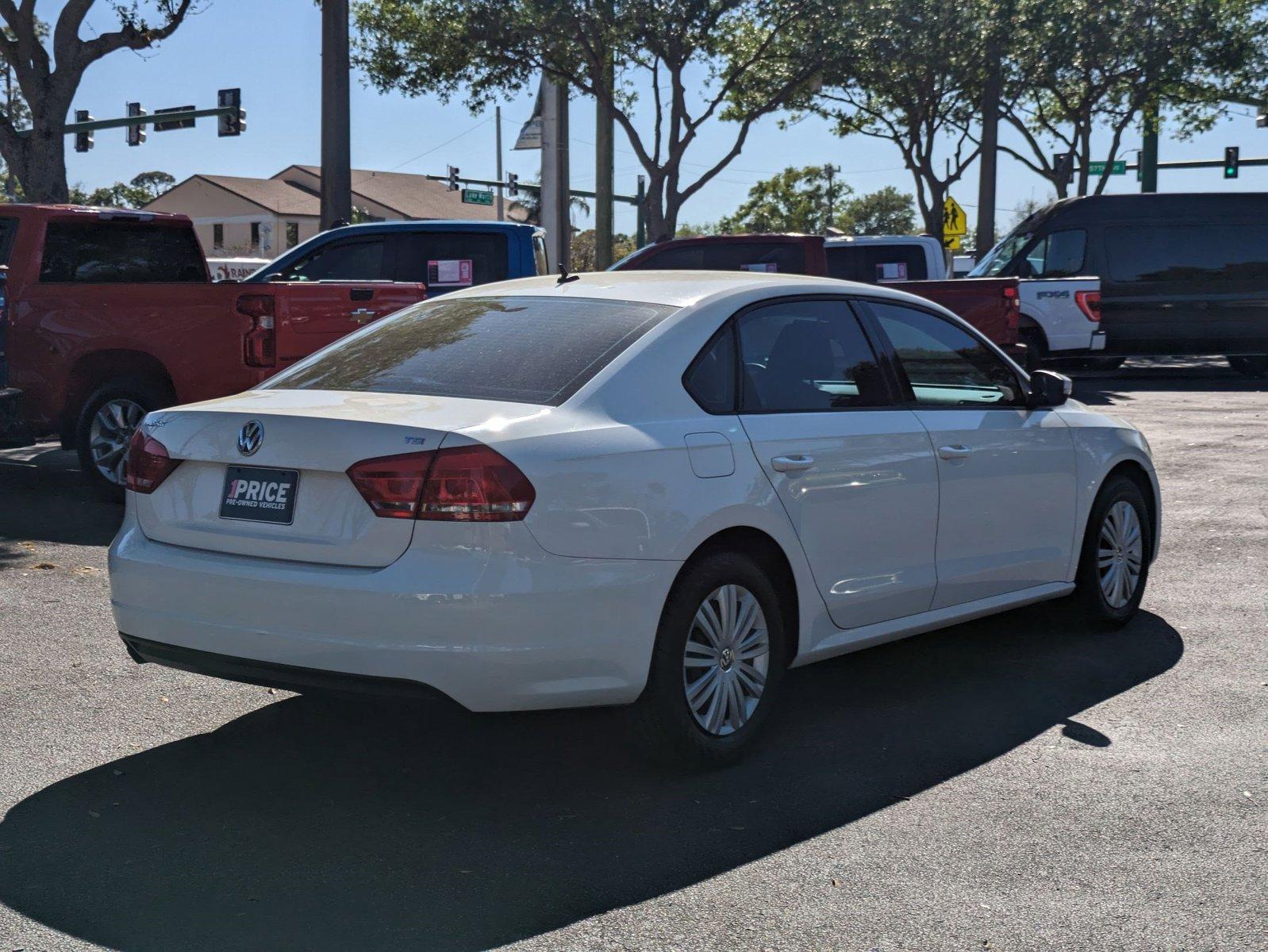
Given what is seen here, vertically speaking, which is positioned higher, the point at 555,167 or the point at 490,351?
the point at 555,167

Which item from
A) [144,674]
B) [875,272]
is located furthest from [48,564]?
[875,272]

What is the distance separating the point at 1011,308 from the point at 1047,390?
8982 mm

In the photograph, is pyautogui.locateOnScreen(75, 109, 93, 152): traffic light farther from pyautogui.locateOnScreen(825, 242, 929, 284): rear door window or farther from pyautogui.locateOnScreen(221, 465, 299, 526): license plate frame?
pyautogui.locateOnScreen(221, 465, 299, 526): license plate frame

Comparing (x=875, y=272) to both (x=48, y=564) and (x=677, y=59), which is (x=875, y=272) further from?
(x=48, y=564)

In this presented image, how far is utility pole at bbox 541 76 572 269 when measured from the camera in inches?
1066

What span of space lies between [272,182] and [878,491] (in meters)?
89.0

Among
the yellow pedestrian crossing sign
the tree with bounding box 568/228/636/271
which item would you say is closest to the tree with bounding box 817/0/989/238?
the yellow pedestrian crossing sign

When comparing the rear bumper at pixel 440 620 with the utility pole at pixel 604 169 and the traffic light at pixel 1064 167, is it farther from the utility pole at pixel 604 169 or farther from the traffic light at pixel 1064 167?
the traffic light at pixel 1064 167

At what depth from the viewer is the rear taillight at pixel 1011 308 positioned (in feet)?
50.1

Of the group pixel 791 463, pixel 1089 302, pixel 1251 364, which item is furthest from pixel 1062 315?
pixel 791 463

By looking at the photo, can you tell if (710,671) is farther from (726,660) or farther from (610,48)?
(610,48)

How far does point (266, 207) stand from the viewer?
8450 centimetres

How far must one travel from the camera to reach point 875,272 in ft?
61.4

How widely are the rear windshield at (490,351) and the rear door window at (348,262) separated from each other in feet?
28.5
